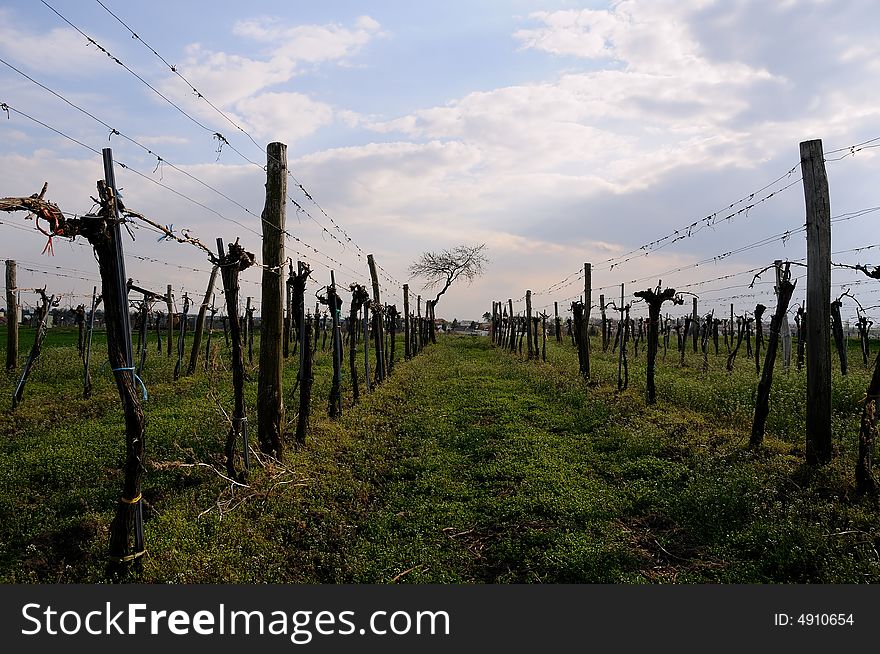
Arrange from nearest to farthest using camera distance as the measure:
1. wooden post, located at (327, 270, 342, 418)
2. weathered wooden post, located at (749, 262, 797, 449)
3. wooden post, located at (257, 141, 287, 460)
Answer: wooden post, located at (257, 141, 287, 460) < weathered wooden post, located at (749, 262, 797, 449) < wooden post, located at (327, 270, 342, 418)

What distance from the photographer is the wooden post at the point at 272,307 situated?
27.0ft

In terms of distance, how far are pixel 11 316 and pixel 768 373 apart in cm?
1950

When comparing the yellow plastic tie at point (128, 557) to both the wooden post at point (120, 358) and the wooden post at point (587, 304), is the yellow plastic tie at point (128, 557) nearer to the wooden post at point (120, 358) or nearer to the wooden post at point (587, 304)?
the wooden post at point (120, 358)

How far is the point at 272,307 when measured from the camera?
27.0 ft

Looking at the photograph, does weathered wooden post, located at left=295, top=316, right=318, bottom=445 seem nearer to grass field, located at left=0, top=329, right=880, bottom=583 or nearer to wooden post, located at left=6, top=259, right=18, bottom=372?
grass field, located at left=0, top=329, right=880, bottom=583

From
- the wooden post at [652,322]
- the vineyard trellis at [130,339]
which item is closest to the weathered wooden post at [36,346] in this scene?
the vineyard trellis at [130,339]

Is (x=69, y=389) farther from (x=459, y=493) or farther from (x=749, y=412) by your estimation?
(x=749, y=412)

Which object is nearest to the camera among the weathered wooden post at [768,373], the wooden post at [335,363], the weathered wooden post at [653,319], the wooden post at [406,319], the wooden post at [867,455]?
the wooden post at [867,455]

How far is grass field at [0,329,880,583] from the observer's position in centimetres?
507

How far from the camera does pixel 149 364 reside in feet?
64.2

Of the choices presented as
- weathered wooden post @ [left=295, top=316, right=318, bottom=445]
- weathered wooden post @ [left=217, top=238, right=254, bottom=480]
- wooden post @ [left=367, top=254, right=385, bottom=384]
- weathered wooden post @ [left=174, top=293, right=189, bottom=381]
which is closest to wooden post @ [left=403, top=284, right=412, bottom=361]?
wooden post @ [left=367, top=254, right=385, bottom=384]

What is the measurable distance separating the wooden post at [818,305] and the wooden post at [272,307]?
715cm

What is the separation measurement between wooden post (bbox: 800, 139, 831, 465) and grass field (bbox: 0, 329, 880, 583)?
1.38 ft

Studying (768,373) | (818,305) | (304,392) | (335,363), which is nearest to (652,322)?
(768,373)
